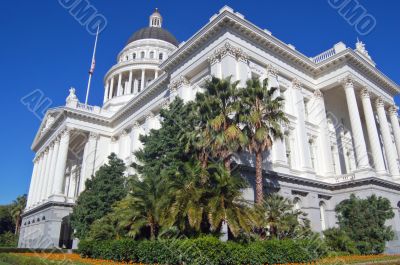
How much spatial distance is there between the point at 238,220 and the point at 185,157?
7.89m

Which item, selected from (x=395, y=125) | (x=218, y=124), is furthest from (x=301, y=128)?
(x=395, y=125)

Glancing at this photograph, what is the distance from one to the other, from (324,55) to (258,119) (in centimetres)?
1756

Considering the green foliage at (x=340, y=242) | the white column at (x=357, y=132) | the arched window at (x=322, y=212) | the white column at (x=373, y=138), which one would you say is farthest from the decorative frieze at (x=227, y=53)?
the green foliage at (x=340, y=242)

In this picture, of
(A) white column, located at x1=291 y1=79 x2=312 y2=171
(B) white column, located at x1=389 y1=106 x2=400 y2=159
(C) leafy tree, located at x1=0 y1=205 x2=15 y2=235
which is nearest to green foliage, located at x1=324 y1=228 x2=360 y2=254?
(A) white column, located at x1=291 y1=79 x2=312 y2=171

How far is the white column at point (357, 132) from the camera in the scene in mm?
27734

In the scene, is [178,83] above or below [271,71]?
above

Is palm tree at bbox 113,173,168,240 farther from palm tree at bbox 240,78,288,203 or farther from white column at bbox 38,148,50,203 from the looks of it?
white column at bbox 38,148,50,203

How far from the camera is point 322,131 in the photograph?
32.0 meters

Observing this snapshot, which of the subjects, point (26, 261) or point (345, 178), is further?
point (345, 178)

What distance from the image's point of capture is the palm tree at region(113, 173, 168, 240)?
57.2 ft

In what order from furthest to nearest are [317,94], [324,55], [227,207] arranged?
[317,94] → [324,55] → [227,207]

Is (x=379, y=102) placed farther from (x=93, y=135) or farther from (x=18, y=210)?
(x=18, y=210)

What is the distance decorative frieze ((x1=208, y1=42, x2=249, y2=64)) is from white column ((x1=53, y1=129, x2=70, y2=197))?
24041 mm

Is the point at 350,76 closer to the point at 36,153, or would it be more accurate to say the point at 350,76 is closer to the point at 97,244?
the point at 97,244
